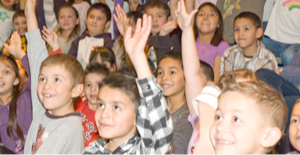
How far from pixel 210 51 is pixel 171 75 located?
1144 mm

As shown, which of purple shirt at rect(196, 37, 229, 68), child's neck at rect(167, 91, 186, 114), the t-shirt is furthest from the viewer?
the t-shirt

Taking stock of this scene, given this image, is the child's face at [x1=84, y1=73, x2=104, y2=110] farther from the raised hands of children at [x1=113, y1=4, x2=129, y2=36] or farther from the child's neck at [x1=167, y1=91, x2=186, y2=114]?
the child's neck at [x1=167, y1=91, x2=186, y2=114]

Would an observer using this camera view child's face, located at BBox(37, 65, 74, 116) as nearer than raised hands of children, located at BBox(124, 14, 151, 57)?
No

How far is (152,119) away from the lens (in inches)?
56.4

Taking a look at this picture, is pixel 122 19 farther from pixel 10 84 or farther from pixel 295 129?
pixel 295 129

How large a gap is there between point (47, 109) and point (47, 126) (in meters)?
0.18

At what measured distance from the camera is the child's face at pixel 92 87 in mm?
2609

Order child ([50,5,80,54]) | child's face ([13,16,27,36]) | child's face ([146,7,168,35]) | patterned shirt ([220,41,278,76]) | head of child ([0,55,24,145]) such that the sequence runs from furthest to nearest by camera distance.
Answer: child's face ([13,16,27,36]), child ([50,5,80,54]), child's face ([146,7,168,35]), patterned shirt ([220,41,278,76]), head of child ([0,55,24,145])

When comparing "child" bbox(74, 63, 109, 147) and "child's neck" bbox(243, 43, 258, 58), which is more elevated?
"child's neck" bbox(243, 43, 258, 58)

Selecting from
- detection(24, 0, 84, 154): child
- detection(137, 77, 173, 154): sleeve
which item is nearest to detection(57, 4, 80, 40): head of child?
detection(24, 0, 84, 154): child

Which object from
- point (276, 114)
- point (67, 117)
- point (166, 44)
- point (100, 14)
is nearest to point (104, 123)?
point (67, 117)

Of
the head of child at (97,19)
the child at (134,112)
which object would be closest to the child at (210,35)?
the head of child at (97,19)

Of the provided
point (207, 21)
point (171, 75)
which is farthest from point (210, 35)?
point (171, 75)

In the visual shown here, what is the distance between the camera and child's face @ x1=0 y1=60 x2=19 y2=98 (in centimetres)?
255
